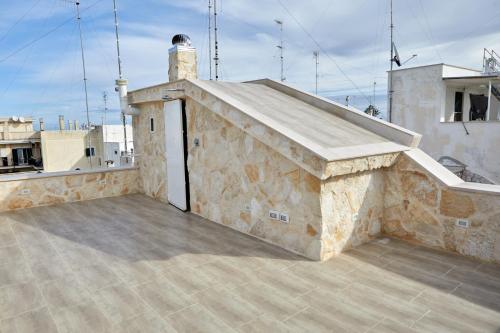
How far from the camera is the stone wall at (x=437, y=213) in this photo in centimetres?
448

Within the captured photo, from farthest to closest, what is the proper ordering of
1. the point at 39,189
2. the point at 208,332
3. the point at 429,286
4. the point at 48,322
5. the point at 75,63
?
the point at 75,63, the point at 39,189, the point at 429,286, the point at 48,322, the point at 208,332

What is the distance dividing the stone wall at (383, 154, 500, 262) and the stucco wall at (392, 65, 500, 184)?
1095cm

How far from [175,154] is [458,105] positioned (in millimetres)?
16117

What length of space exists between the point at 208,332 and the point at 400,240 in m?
3.76

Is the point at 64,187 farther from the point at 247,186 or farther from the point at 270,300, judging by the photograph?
the point at 270,300

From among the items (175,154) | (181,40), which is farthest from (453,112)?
(175,154)

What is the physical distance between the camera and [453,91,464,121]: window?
55.1ft

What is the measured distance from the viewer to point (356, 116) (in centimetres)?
671

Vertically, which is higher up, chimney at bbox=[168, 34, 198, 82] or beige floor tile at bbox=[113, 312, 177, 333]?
chimney at bbox=[168, 34, 198, 82]

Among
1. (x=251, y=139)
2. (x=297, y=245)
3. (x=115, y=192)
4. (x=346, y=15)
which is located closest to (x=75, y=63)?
(x=115, y=192)

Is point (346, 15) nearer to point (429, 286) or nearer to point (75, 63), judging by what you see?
point (429, 286)

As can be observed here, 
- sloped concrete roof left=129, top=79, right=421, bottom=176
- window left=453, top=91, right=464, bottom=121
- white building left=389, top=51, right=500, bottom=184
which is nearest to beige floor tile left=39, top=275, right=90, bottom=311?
sloped concrete roof left=129, top=79, right=421, bottom=176

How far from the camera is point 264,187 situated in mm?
5238

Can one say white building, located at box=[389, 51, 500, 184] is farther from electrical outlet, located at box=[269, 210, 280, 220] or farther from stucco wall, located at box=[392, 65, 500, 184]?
electrical outlet, located at box=[269, 210, 280, 220]
